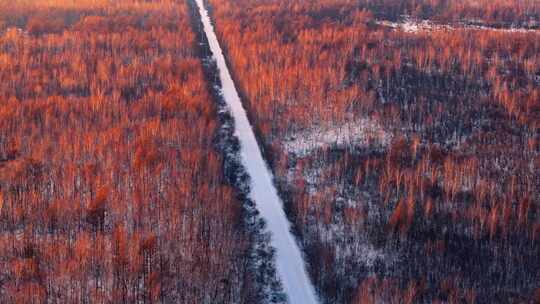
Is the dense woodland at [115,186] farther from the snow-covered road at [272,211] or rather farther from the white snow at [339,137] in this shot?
the white snow at [339,137]

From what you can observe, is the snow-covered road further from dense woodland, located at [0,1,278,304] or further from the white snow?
the white snow

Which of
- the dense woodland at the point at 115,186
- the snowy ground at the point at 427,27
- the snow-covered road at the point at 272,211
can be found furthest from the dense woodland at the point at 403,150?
the dense woodland at the point at 115,186

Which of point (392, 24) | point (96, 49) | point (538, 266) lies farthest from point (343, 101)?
point (392, 24)

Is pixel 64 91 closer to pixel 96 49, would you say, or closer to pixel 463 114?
pixel 96 49

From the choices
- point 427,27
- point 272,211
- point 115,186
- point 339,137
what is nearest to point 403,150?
point 339,137

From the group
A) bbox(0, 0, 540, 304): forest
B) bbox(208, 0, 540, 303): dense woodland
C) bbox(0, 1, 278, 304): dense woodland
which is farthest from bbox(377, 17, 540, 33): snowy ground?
bbox(0, 1, 278, 304): dense woodland

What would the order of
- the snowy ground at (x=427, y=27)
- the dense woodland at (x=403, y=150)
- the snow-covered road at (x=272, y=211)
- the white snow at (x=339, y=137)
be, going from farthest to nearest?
the snowy ground at (x=427, y=27) < the white snow at (x=339, y=137) < the dense woodland at (x=403, y=150) < the snow-covered road at (x=272, y=211)

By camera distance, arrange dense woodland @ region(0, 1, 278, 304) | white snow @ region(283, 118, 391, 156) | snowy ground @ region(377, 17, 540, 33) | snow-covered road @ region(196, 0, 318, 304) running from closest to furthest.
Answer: dense woodland @ region(0, 1, 278, 304), snow-covered road @ region(196, 0, 318, 304), white snow @ region(283, 118, 391, 156), snowy ground @ region(377, 17, 540, 33)
